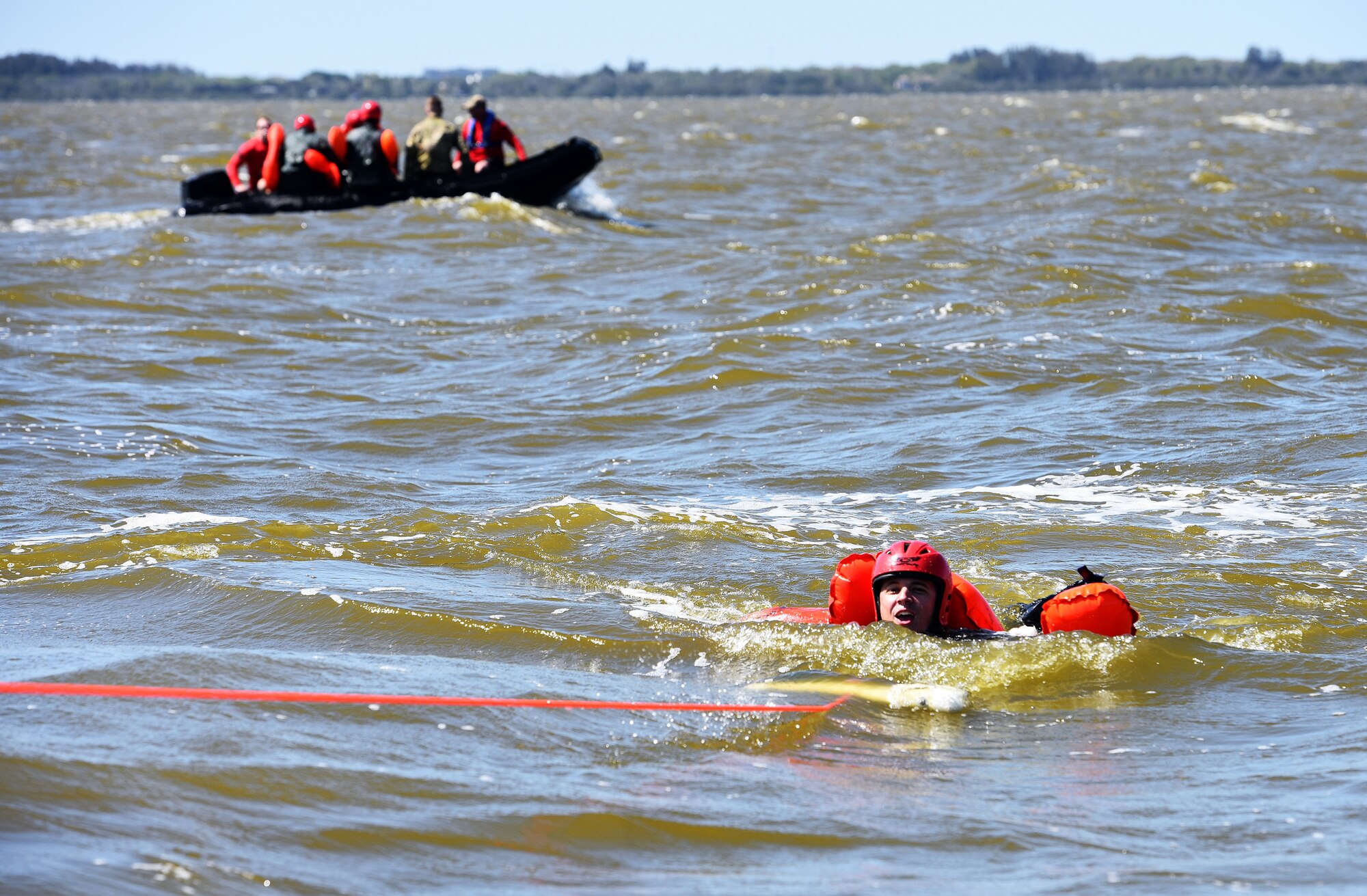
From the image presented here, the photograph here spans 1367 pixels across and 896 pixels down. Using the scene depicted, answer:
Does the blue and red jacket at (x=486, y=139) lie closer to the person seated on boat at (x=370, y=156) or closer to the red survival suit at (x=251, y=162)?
the person seated on boat at (x=370, y=156)

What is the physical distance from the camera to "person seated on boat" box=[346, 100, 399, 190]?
19.8 m

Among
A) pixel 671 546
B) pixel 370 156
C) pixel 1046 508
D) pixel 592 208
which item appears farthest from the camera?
pixel 592 208

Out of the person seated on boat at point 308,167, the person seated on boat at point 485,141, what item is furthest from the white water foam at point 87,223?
the person seated on boat at point 485,141

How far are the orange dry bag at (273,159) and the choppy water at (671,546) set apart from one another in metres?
1.69

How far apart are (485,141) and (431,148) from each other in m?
0.81

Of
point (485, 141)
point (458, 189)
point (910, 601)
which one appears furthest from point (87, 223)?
Result: point (910, 601)

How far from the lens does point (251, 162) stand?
20469 millimetres

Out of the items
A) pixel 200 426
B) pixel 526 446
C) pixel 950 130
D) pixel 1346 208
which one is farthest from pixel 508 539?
pixel 950 130

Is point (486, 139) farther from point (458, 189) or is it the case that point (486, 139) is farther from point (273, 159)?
point (273, 159)

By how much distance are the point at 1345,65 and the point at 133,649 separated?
19627 centimetres

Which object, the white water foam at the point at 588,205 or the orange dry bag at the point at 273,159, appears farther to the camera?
the white water foam at the point at 588,205

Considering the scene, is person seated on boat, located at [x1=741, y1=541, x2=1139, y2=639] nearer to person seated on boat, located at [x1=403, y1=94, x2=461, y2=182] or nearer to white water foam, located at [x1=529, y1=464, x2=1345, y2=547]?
white water foam, located at [x1=529, y1=464, x2=1345, y2=547]

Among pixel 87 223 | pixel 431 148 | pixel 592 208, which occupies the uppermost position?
pixel 431 148

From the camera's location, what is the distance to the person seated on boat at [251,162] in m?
20.1
